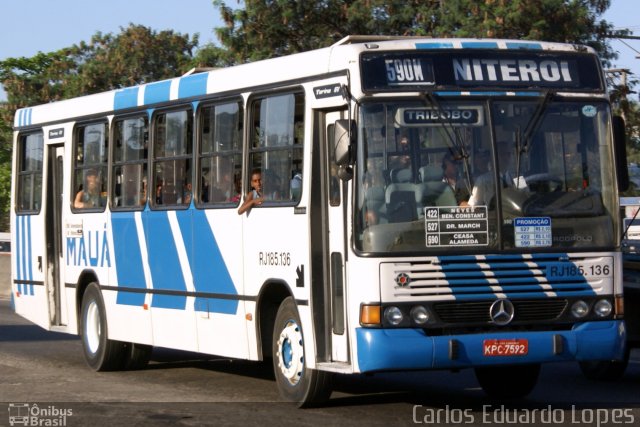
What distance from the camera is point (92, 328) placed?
15.7m

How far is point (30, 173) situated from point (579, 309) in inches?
358

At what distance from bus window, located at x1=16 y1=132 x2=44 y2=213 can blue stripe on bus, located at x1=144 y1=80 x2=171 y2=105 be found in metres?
3.11

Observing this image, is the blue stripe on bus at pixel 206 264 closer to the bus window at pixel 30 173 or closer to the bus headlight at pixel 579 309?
the bus headlight at pixel 579 309

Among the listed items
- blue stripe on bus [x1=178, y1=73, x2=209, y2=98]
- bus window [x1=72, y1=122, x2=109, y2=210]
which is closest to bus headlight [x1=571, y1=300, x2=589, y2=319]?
blue stripe on bus [x1=178, y1=73, x2=209, y2=98]

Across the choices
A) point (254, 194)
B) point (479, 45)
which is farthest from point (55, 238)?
point (479, 45)

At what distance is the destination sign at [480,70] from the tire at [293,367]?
220 centimetres

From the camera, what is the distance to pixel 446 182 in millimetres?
10500

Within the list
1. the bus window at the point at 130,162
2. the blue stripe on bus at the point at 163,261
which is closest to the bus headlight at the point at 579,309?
the blue stripe on bus at the point at 163,261

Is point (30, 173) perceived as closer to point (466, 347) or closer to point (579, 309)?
point (466, 347)

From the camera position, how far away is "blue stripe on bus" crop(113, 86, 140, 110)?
1495cm

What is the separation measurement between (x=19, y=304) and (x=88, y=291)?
86.5 inches

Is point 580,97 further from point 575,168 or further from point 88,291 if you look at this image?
point 88,291

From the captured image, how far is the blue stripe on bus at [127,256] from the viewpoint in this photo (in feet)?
47.6

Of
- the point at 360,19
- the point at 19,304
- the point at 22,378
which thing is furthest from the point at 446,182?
the point at 360,19
